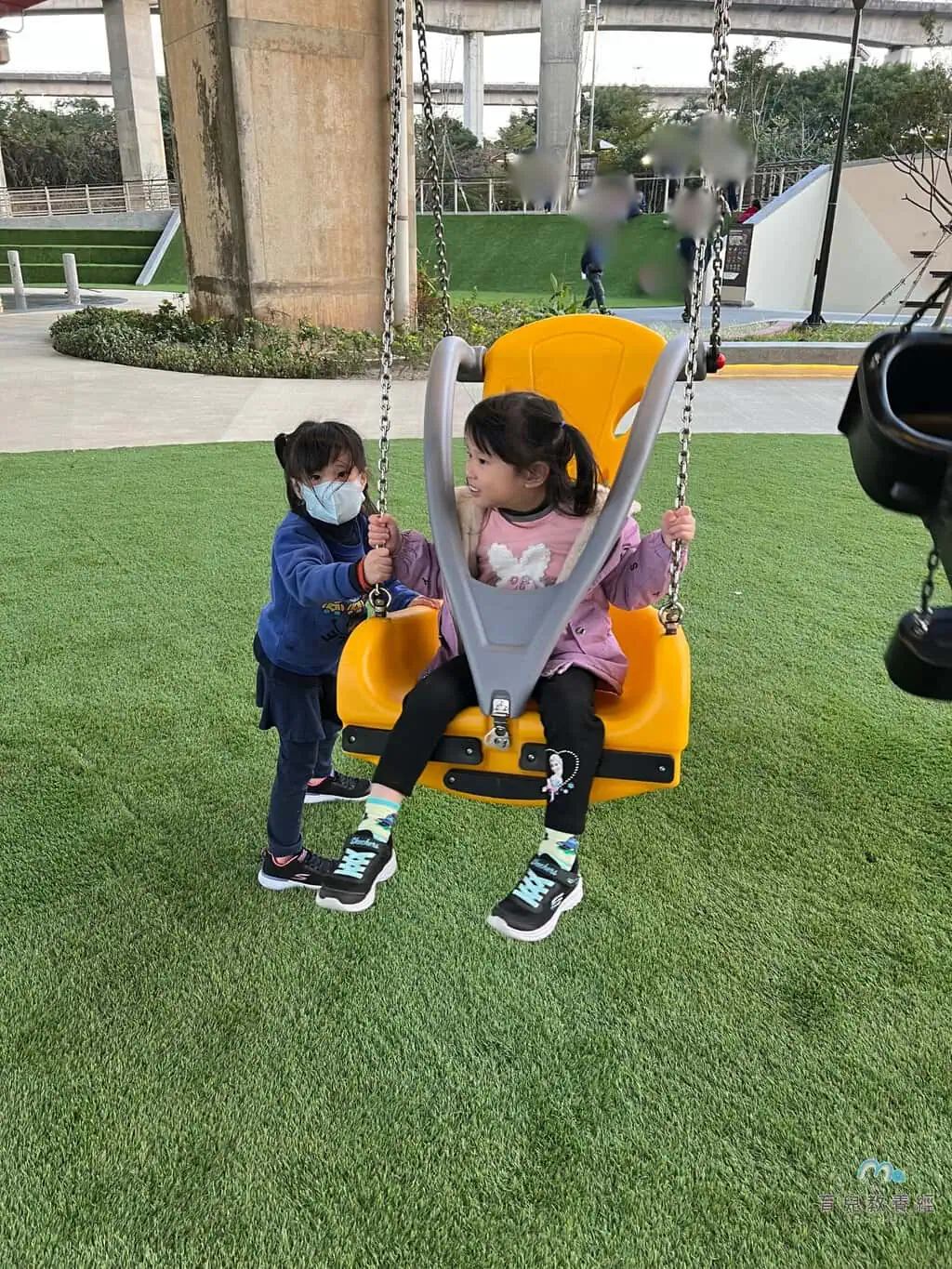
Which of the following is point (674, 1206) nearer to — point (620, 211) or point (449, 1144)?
point (449, 1144)

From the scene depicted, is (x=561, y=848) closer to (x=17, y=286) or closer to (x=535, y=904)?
(x=535, y=904)

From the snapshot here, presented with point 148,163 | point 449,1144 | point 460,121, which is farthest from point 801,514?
point 460,121

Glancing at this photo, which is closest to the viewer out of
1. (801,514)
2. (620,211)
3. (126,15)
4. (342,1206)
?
(342,1206)

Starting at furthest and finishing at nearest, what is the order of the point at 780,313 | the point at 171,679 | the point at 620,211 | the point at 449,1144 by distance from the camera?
the point at 780,313, the point at 620,211, the point at 171,679, the point at 449,1144

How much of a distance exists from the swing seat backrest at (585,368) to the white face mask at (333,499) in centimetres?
59

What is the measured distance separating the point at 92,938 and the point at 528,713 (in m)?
1.09

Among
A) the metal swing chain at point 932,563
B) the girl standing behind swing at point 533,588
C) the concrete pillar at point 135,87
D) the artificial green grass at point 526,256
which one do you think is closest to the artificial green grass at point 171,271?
the artificial green grass at point 526,256

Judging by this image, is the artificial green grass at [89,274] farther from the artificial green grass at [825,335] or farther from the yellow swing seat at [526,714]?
the yellow swing seat at [526,714]

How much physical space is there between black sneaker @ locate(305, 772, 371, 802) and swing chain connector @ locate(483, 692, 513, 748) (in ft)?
3.02

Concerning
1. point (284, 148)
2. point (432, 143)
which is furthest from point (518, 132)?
point (432, 143)

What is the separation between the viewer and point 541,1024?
5.89 ft

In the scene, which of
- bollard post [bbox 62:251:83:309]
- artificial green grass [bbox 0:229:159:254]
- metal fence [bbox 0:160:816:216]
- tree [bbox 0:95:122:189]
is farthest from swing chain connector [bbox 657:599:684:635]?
tree [bbox 0:95:122:189]

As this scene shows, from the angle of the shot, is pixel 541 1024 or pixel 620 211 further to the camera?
pixel 620 211

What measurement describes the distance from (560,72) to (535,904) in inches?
1147
